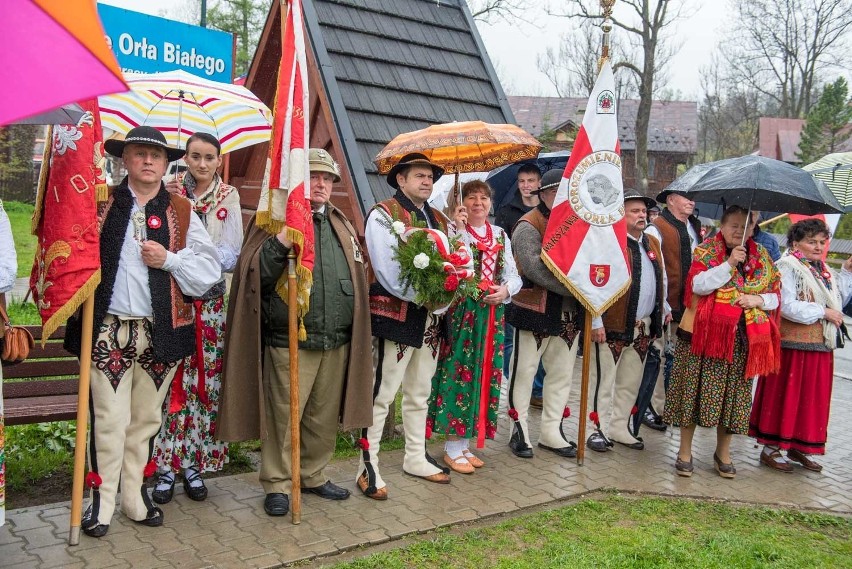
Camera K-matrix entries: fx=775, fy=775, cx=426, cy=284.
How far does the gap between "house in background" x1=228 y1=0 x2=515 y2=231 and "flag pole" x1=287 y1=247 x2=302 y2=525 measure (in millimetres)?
2650

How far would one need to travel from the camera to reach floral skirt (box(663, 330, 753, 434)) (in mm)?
5781

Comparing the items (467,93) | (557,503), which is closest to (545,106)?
(467,93)

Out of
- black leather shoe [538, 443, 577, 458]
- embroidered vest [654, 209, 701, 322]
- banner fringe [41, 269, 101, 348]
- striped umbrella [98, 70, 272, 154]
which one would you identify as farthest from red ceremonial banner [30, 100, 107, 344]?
embroidered vest [654, 209, 701, 322]

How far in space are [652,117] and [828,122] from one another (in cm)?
1723

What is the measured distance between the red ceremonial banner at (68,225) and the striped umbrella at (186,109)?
4.75ft

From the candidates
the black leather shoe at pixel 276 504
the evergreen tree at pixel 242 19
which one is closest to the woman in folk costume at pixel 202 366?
the black leather shoe at pixel 276 504

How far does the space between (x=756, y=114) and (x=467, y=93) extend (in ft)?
167

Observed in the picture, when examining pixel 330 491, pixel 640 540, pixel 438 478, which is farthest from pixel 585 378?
pixel 330 491

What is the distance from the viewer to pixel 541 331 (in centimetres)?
597

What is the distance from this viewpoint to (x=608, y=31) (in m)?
5.79

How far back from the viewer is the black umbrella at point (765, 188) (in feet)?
17.5

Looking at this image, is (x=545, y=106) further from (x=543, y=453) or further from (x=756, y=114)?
(x=543, y=453)

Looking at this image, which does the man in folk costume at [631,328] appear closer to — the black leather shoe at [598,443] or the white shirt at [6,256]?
the black leather shoe at [598,443]

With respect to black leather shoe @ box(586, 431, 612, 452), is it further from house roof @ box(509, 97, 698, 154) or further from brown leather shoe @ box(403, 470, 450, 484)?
house roof @ box(509, 97, 698, 154)
